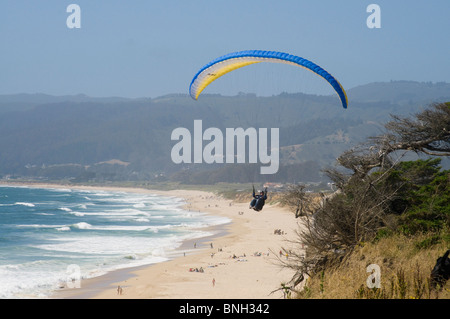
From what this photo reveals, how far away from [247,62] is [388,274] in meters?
11.5

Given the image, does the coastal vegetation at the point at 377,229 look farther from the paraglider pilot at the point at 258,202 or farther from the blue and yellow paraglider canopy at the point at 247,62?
the blue and yellow paraglider canopy at the point at 247,62

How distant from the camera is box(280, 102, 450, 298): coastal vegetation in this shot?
26.0 ft

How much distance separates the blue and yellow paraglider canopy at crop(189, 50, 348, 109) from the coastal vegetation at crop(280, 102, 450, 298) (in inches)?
107

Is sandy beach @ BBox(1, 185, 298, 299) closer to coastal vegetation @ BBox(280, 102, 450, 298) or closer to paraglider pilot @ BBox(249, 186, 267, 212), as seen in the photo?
paraglider pilot @ BBox(249, 186, 267, 212)

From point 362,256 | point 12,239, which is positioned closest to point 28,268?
point 12,239

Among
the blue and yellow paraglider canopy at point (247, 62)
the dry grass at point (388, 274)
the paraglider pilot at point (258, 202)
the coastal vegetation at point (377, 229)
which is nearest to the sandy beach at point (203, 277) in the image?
the paraglider pilot at point (258, 202)

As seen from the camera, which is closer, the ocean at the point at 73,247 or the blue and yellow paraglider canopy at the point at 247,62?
the blue and yellow paraglider canopy at the point at 247,62

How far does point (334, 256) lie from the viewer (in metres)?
10.2

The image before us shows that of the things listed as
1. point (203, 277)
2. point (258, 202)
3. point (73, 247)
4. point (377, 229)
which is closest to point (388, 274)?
point (377, 229)

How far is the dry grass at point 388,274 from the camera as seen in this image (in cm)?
738

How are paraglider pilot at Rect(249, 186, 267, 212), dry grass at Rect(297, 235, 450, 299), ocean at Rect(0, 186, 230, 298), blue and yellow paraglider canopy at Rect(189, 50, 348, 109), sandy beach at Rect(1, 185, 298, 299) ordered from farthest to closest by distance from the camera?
ocean at Rect(0, 186, 230, 298), sandy beach at Rect(1, 185, 298, 299), blue and yellow paraglider canopy at Rect(189, 50, 348, 109), paraglider pilot at Rect(249, 186, 267, 212), dry grass at Rect(297, 235, 450, 299)

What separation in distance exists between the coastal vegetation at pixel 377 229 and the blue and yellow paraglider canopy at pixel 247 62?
8.90ft

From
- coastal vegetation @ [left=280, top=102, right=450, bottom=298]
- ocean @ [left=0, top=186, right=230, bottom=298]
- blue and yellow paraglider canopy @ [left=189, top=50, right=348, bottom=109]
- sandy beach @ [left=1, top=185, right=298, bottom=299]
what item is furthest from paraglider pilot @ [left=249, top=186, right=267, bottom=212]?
ocean @ [left=0, top=186, right=230, bottom=298]

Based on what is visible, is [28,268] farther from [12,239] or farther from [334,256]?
[334,256]
